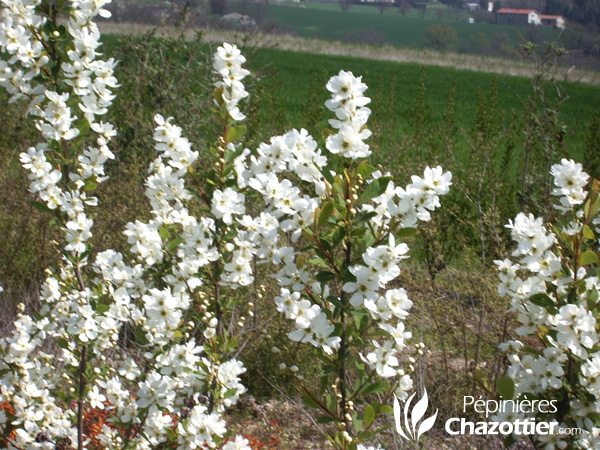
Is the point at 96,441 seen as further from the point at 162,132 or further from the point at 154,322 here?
the point at 162,132

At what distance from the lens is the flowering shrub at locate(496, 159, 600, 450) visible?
5.96ft

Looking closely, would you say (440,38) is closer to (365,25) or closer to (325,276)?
(365,25)

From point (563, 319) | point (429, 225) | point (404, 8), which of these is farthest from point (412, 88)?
point (404, 8)

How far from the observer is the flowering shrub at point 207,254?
182 centimetres

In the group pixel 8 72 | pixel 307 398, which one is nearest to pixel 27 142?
pixel 8 72

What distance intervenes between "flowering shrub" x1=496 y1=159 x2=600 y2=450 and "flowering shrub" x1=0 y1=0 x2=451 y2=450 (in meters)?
0.36

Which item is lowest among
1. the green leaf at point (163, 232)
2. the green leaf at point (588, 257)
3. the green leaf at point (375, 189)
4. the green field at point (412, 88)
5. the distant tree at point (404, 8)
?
the green field at point (412, 88)

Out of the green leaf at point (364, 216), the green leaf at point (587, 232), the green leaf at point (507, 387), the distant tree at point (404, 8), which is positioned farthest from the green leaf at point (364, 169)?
the distant tree at point (404, 8)

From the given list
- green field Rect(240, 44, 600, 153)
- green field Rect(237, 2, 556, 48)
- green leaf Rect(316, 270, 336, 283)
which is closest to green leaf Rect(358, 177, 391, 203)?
green leaf Rect(316, 270, 336, 283)

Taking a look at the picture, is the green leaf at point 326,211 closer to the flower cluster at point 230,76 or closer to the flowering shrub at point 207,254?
the flowering shrub at point 207,254

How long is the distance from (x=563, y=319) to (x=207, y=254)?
42.5 inches

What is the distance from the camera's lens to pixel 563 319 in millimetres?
1814

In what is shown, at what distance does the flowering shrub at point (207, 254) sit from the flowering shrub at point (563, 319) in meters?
0.36

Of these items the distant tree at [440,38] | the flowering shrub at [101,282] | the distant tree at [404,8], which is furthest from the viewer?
the distant tree at [404,8]
